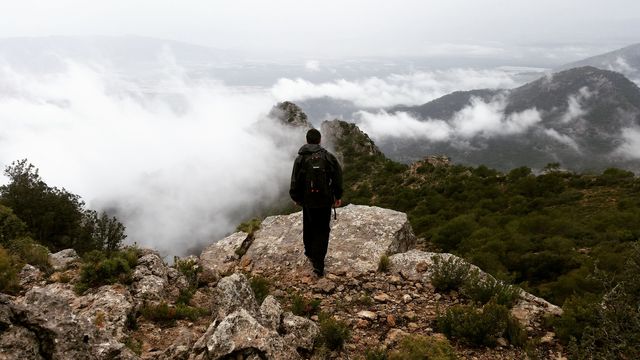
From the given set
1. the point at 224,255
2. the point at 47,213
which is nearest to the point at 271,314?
the point at 224,255

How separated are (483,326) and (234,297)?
4.36 metres

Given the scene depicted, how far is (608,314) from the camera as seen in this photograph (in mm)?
6680

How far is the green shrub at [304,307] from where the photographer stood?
8349 mm

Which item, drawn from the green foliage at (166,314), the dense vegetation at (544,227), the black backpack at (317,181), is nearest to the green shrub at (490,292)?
the dense vegetation at (544,227)

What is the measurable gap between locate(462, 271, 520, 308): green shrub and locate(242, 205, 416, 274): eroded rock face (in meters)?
2.61

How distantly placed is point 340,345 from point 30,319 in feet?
14.7

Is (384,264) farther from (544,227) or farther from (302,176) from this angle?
(544,227)

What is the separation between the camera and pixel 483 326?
7125 millimetres

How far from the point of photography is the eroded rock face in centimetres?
1131

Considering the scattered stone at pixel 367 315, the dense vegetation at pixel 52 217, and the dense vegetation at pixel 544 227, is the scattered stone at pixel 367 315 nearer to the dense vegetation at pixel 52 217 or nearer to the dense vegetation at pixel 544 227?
the dense vegetation at pixel 544 227

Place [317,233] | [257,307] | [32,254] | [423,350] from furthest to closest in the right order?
[32,254]
[317,233]
[257,307]
[423,350]

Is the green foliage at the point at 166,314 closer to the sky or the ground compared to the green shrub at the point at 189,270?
closer to the sky

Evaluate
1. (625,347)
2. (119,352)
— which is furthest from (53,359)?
(625,347)

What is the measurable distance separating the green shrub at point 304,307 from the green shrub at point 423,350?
2.49 metres
